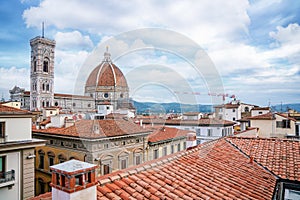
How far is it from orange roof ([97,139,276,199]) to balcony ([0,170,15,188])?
7.27m

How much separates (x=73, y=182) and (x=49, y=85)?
67.8 meters

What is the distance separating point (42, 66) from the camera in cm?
6444

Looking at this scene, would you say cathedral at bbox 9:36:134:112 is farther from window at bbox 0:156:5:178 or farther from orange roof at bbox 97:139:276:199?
orange roof at bbox 97:139:276:199

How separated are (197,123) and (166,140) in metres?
7.13

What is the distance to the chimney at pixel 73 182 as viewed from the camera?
2877mm

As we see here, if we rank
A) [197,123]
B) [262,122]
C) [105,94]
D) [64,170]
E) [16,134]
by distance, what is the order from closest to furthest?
1. [64,170]
2. [16,134]
3. [262,122]
4. [197,123]
5. [105,94]

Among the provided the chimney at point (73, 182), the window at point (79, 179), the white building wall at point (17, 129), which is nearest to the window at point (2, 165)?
the white building wall at point (17, 129)

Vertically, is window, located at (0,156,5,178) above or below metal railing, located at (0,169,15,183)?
above

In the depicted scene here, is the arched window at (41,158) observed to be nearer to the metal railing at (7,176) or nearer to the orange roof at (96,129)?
the orange roof at (96,129)

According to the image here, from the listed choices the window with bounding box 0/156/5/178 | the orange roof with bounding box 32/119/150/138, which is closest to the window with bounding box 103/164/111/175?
the orange roof with bounding box 32/119/150/138

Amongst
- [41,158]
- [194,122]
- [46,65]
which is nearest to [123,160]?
[41,158]

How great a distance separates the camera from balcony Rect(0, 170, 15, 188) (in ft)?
30.4

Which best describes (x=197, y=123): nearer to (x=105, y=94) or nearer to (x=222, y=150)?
(x=222, y=150)

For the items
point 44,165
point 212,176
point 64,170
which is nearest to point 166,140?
point 44,165
